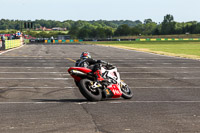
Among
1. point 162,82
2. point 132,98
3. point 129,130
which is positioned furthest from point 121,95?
point 162,82

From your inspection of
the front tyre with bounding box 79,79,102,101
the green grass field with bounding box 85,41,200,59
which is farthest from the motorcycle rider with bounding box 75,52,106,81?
the green grass field with bounding box 85,41,200,59

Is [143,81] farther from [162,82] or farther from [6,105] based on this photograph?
[6,105]

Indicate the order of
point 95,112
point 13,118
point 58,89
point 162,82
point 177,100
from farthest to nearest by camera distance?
1. point 162,82
2. point 58,89
3. point 177,100
4. point 95,112
5. point 13,118

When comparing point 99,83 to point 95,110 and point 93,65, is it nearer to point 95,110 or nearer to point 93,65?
point 93,65

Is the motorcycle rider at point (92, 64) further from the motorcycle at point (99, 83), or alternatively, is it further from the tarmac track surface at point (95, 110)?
the tarmac track surface at point (95, 110)

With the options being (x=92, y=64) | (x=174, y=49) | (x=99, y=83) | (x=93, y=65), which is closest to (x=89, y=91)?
(x=99, y=83)

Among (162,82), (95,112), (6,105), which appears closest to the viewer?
(95,112)

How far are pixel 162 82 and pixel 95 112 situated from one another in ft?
26.4

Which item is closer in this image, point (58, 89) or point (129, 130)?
point (129, 130)

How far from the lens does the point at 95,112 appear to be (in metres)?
9.98

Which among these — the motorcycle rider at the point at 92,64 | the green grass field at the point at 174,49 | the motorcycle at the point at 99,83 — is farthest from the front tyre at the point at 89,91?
the green grass field at the point at 174,49

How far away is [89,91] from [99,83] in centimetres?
45

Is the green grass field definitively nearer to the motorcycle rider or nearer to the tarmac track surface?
the tarmac track surface

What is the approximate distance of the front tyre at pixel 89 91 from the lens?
1146 centimetres
